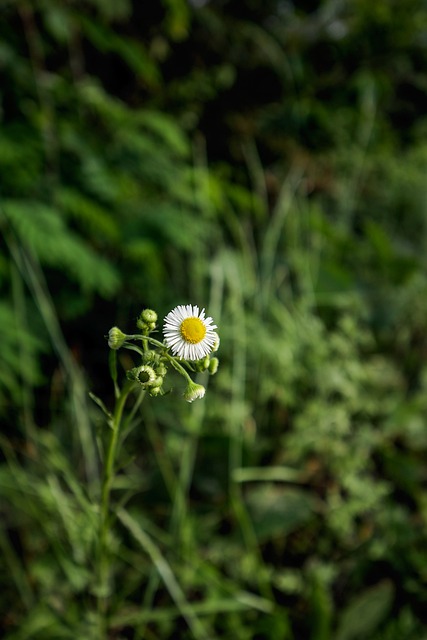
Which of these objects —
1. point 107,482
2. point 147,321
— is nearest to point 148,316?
point 147,321

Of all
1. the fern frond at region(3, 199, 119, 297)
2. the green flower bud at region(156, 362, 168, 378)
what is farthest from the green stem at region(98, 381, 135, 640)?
the fern frond at region(3, 199, 119, 297)

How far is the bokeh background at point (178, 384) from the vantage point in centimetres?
93

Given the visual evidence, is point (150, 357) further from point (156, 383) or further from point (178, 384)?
point (178, 384)

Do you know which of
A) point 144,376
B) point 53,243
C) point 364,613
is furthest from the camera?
point 53,243

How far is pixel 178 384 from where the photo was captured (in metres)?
1.11

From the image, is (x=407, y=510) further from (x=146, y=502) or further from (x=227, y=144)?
(x=227, y=144)

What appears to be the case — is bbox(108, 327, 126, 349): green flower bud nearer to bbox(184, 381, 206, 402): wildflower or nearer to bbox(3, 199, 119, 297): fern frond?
bbox(184, 381, 206, 402): wildflower

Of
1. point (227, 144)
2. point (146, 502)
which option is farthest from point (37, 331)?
point (227, 144)

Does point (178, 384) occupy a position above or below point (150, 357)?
above

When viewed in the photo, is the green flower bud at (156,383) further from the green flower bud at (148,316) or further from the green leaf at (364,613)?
the green leaf at (364,613)

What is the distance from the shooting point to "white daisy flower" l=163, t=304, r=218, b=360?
0.43 metres

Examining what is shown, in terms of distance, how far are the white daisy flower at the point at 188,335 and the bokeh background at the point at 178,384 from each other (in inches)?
9.3

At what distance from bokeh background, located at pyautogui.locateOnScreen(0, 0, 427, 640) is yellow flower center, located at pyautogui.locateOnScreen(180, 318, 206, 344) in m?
0.24

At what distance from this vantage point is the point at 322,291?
155 cm
